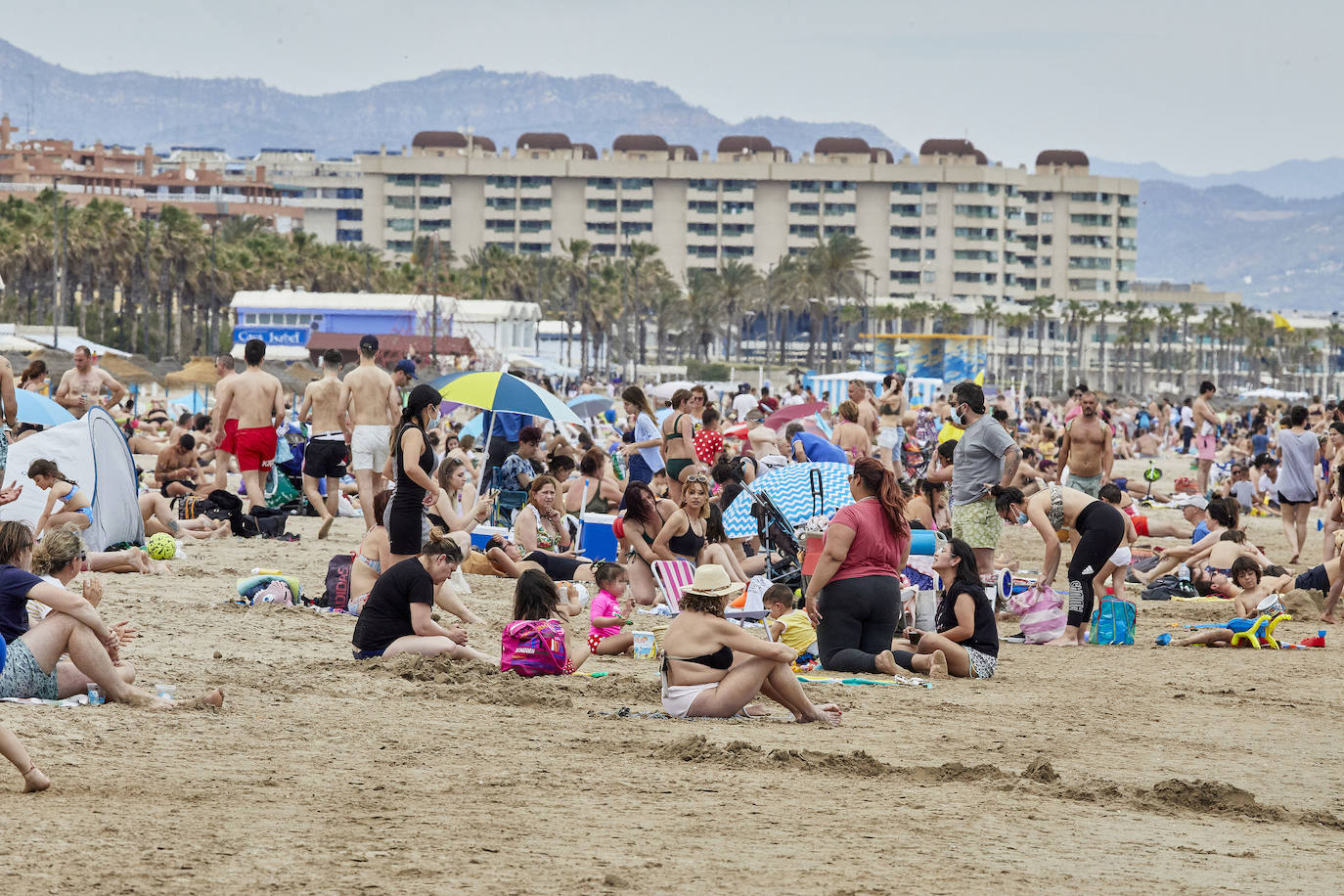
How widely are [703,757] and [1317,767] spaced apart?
248 cm

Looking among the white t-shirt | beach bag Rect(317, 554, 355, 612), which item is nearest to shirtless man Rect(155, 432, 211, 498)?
beach bag Rect(317, 554, 355, 612)

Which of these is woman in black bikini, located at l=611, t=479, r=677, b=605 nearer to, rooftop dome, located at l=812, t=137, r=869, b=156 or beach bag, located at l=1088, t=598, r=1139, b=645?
beach bag, located at l=1088, t=598, r=1139, b=645

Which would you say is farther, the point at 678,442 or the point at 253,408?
the point at 678,442

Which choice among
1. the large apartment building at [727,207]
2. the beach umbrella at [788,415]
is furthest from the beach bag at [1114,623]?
the large apartment building at [727,207]

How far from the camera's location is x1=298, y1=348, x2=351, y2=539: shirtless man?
1227 cm

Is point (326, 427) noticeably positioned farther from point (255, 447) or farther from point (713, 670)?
point (713, 670)

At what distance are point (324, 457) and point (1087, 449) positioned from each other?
19.5 feet

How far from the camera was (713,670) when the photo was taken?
6.66 metres

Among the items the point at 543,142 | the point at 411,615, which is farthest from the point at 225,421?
the point at 543,142

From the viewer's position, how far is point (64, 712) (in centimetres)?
587

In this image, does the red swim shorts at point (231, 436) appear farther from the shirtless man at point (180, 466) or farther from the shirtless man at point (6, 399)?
the shirtless man at point (6, 399)

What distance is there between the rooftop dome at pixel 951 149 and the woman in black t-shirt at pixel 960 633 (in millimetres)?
124597

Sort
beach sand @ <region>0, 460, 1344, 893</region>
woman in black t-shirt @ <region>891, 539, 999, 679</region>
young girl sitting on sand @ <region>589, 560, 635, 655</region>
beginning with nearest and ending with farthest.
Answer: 1. beach sand @ <region>0, 460, 1344, 893</region>
2. woman in black t-shirt @ <region>891, 539, 999, 679</region>
3. young girl sitting on sand @ <region>589, 560, 635, 655</region>

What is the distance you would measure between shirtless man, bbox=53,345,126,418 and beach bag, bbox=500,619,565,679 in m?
6.26
